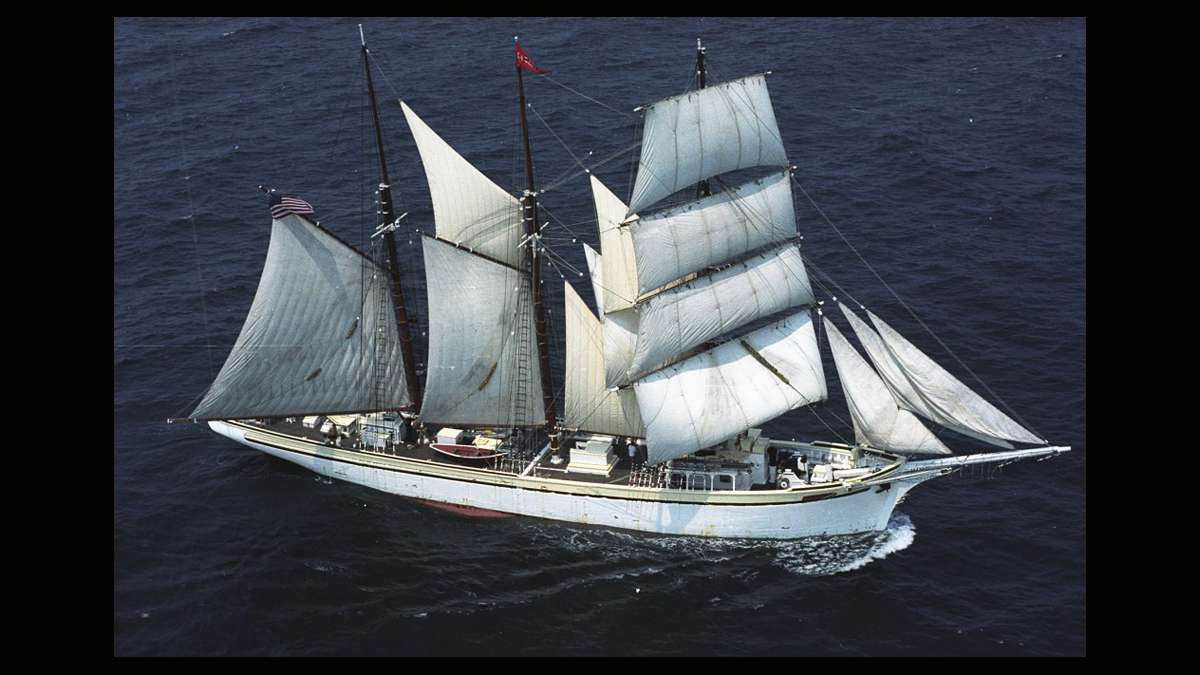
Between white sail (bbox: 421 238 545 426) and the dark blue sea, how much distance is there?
6.64 m

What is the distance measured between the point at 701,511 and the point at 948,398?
49.9 feet

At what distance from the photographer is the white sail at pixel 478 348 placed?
7838 centimetres

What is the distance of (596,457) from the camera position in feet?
253

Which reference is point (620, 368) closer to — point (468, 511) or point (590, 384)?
point (590, 384)

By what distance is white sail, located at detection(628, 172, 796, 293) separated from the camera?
2864 inches

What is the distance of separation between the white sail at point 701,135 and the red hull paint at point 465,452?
17.7 metres

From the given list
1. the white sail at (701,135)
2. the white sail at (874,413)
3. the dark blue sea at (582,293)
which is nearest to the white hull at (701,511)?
the dark blue sea at (582,293)

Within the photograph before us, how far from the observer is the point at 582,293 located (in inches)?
3888

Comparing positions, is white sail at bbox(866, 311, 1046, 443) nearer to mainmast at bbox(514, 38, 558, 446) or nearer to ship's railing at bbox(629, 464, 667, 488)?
ship's railing at bbox(629, 464, 667, 488)

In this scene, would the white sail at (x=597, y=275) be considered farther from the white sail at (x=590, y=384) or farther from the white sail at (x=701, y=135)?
the white sail at (x=701, y=135)

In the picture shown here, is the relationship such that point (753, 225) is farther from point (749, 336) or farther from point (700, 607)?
point (700, 607)

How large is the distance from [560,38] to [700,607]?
74319 millimetres
